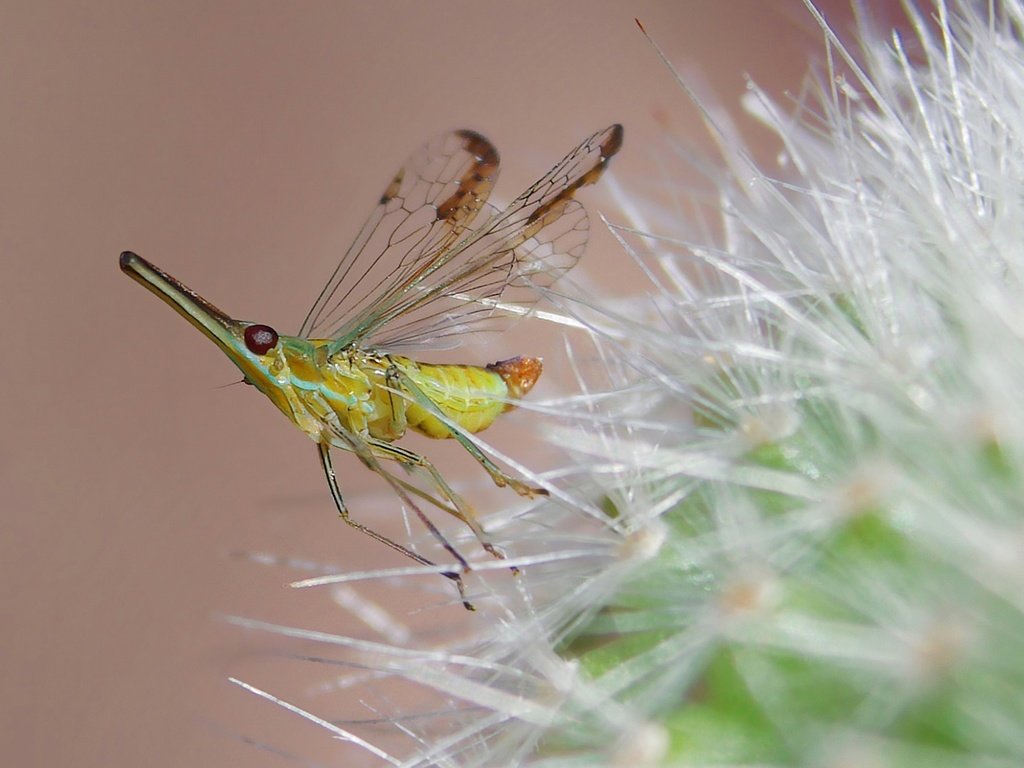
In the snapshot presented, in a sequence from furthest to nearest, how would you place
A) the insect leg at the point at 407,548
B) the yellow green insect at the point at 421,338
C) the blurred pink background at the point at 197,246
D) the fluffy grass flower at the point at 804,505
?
the blurred pink background at the point at 197,246 → the yellow green insect at the point at 421,338 → the insect leg at the point at 407,548 → the fluffy grass flower at the point at 804,505

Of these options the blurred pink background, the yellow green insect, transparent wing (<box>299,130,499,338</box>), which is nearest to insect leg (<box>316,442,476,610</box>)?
the yellow green insect

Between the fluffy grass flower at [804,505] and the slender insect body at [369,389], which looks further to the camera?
the slender insect body at [369,389]

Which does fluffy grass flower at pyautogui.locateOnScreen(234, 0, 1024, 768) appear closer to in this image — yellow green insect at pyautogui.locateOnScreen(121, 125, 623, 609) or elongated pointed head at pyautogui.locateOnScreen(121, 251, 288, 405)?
yellow green insect at pyautogui.locateOnScreen(121, 125, 623, 609)

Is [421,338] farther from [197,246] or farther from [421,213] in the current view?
[197,246]

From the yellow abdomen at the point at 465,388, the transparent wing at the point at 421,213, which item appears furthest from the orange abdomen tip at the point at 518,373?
the transparent wing at the point at 421,213

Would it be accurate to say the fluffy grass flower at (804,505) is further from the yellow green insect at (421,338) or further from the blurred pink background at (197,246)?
the blurred pink background at (197,246)

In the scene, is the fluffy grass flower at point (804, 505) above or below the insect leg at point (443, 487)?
above

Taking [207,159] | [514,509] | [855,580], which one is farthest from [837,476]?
[207,159]
